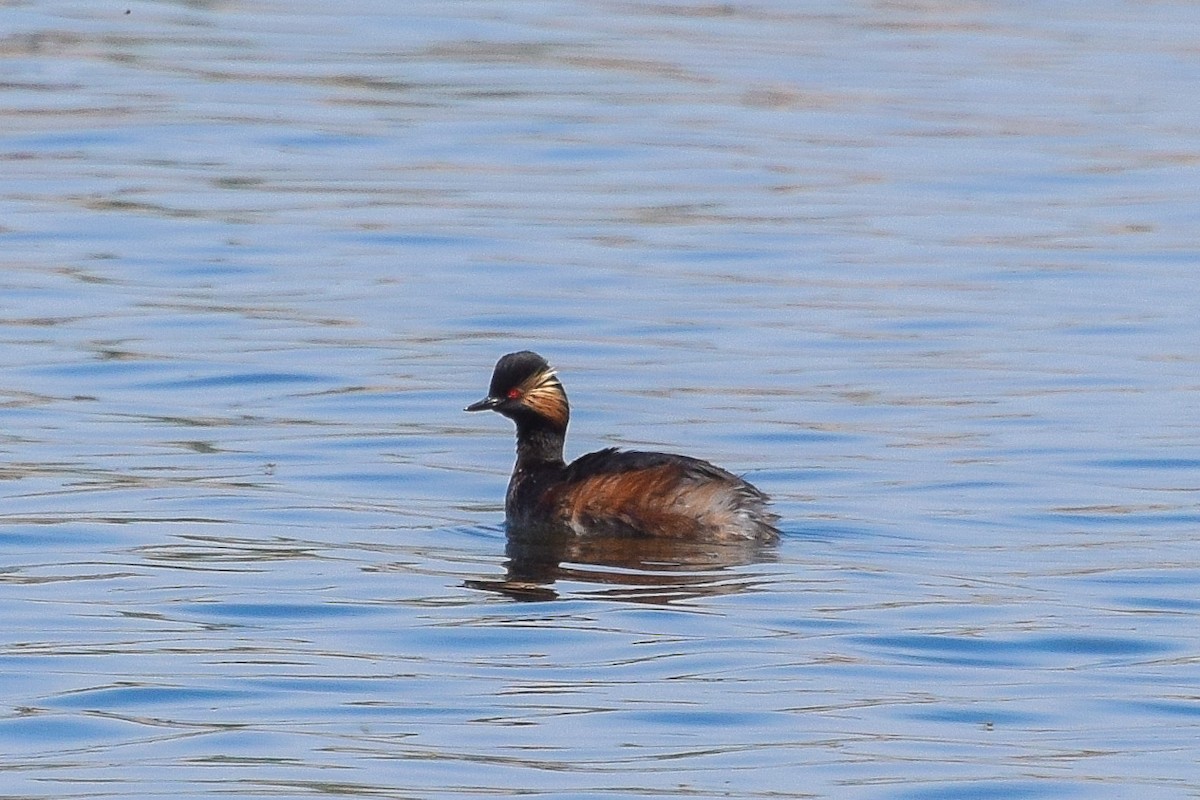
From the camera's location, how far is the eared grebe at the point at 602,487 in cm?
1030

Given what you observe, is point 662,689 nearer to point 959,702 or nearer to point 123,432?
point 959,702

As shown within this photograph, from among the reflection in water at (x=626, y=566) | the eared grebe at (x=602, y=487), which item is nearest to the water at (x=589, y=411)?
the reflection in water at (x=626, y=566)

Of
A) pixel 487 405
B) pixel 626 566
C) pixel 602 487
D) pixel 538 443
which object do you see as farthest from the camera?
pixel 538 443

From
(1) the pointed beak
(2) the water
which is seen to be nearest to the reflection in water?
(2) the water

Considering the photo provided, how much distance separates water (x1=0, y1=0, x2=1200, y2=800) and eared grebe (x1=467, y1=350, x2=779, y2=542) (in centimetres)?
24

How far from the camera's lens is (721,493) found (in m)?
10.3

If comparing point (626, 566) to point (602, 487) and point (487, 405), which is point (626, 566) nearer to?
point (602, 487)

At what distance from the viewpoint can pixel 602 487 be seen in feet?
34.9

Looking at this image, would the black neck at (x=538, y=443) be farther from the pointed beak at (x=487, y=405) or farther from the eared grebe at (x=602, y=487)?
the pointed beak at (x=487, y=405)

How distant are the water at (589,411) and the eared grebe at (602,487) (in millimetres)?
242

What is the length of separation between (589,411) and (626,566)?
146 inches

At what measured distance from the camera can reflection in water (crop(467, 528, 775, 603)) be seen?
9.41m

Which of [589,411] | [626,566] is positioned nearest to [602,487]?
[626,566]

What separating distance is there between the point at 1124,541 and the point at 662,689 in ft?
10.2
